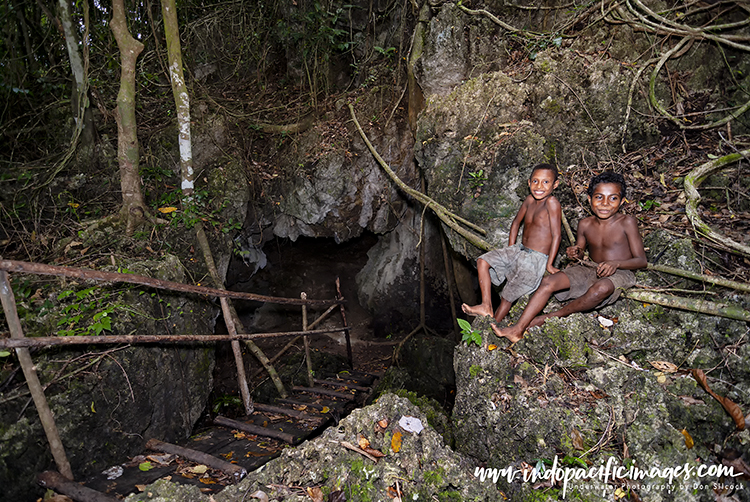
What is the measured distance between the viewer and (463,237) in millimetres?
4723

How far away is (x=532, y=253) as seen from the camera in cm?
314

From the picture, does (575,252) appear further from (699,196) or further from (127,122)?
(127,122)

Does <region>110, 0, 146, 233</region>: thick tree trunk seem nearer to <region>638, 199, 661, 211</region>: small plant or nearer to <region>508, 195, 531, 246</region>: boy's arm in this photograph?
<region>508, 195, 531, 246</region>: boy's arm

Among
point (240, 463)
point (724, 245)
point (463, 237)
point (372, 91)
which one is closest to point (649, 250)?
point (724, 245)

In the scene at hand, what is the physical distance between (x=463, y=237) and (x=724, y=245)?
247cm

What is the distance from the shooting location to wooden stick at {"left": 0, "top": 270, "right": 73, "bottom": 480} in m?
2.03

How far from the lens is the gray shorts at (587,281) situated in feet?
9.39

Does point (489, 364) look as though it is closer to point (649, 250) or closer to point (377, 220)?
point (649, 250)

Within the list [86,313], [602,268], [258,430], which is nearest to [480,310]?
[602,268]

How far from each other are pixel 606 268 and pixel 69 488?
13.1ft

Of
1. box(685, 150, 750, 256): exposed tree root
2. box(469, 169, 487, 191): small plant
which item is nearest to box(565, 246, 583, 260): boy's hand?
box(685, 150, 750, 256): exposed tree root

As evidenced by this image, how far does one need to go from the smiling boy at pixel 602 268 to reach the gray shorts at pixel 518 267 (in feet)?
0.70

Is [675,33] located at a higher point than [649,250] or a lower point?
higher
